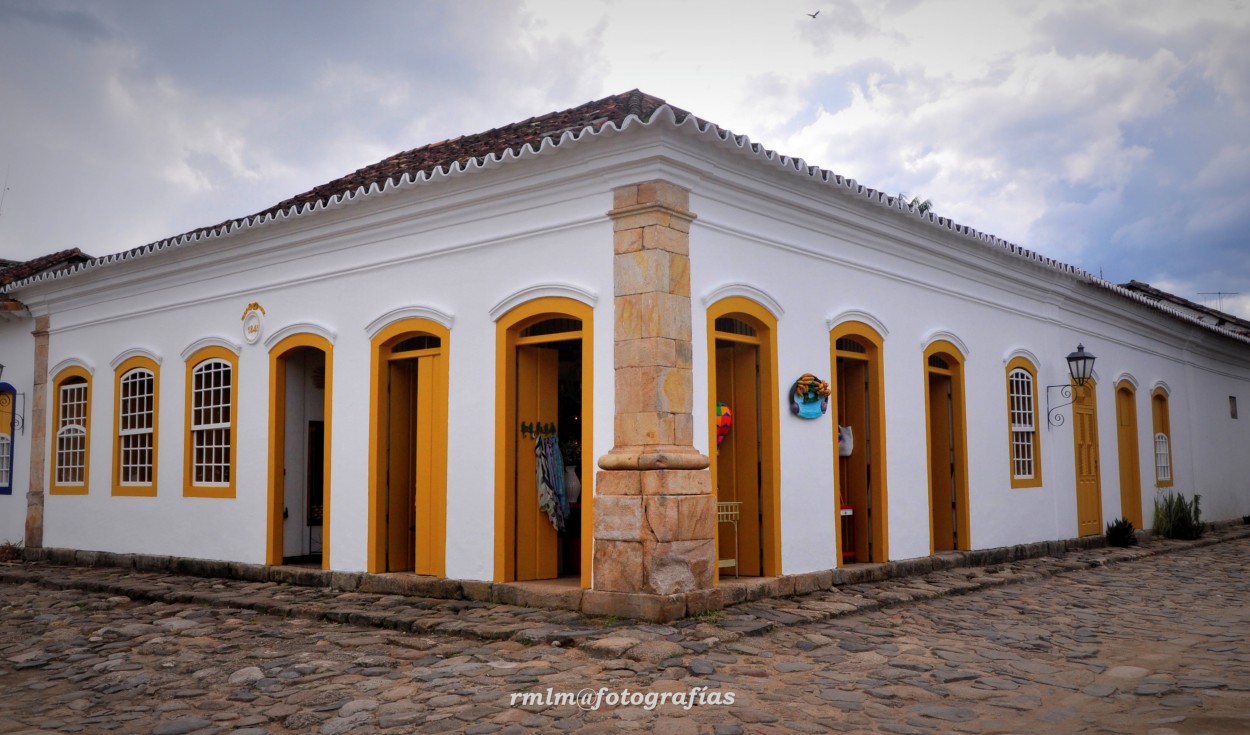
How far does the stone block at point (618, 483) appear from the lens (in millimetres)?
7016

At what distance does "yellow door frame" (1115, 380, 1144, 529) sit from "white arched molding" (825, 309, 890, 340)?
626 centimetres

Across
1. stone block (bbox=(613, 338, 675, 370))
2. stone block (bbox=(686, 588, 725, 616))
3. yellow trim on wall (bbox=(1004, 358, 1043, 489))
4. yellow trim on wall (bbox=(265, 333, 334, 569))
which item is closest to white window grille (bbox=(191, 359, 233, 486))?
yellow trim on wall (bbox=(265, 333, 334, 569))

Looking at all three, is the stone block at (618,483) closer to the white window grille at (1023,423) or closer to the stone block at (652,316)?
the stone block at (652,316)

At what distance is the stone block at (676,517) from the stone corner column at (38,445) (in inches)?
368

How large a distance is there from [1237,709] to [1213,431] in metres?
14.2

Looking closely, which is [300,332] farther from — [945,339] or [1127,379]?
[1127,379]

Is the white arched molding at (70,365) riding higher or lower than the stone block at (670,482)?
higher

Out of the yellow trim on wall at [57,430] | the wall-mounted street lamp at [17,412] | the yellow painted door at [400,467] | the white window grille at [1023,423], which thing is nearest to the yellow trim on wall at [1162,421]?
the white window grille at [1023,423]

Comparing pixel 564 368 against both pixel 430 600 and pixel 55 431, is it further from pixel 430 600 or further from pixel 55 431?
pixel 55 431

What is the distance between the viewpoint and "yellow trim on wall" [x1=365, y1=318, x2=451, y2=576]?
8.54 metres

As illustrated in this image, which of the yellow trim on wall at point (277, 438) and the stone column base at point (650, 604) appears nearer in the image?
the stone column base at point (650, 604)

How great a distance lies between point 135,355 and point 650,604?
7720 millimetres

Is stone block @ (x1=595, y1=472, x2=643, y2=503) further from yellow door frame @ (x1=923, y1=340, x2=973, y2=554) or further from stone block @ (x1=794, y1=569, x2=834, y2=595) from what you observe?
yellow door frame @ (x1=923, y1=340, x2=973, y2=554)

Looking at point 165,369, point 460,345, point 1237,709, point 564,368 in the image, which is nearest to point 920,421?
point 564,368
